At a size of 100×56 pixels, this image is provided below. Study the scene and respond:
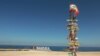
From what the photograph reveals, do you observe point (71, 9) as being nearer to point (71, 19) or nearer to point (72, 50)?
point (71, 19)

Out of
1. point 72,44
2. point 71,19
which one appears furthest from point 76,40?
point 71,19

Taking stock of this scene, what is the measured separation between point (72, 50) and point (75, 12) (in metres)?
0.83

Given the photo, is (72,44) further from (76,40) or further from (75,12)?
(75,12)

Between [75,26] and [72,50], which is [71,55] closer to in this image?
[72,50]

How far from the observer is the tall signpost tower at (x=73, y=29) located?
499 centimetres

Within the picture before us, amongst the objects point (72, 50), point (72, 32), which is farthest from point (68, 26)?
point (72, 50)

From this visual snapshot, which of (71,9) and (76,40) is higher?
(71,9)

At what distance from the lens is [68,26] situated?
5.12 metres

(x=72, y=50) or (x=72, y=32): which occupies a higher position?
(x=72, y=32)

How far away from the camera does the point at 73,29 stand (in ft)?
16.6

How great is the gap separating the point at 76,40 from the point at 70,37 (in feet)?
0.50

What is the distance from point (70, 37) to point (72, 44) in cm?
20

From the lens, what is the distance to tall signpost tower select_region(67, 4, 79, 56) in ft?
A: 16.4

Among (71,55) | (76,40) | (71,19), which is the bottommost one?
(71,55)
